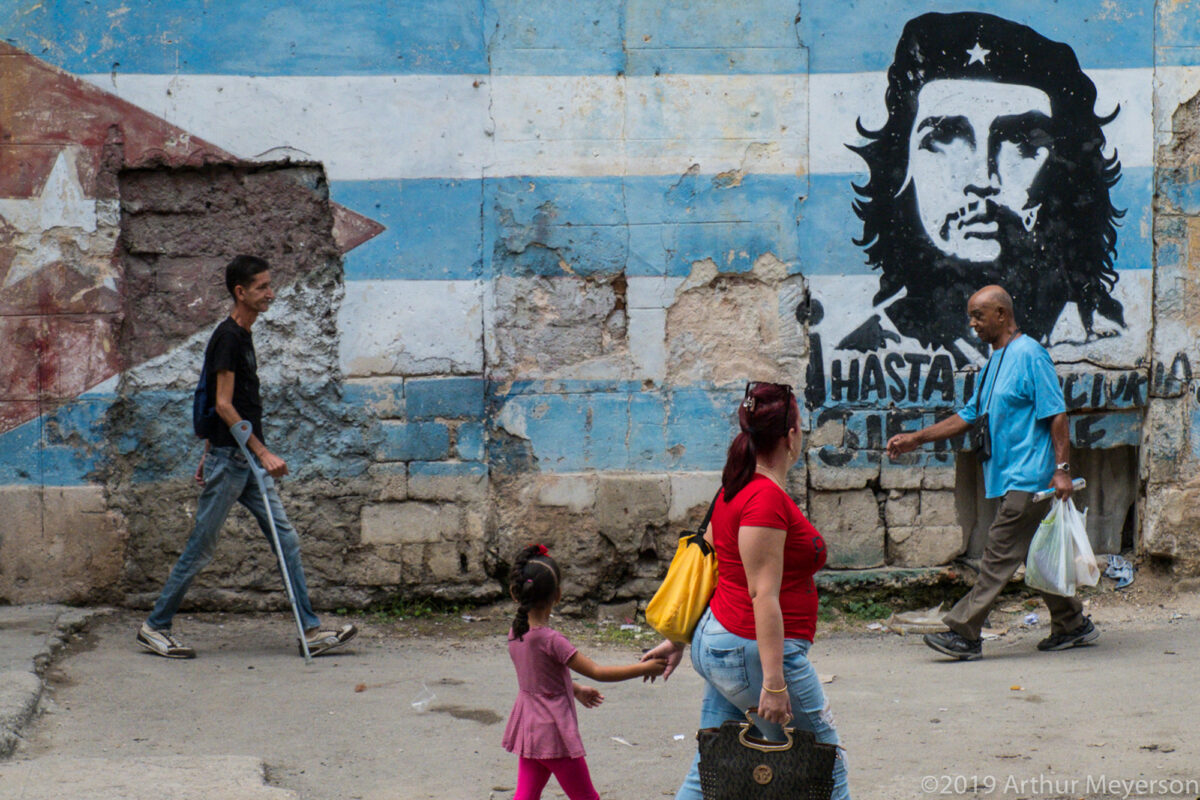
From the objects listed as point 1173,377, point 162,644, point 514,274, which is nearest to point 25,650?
point 162,644

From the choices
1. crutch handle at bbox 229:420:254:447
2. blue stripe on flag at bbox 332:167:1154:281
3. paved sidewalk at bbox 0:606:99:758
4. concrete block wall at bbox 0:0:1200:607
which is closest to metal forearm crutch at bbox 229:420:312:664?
crutch handle at bbox 229:420:254:447

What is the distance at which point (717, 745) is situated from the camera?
9.33 feet

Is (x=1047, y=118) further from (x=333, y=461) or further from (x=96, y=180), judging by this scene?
(x=96, y=180)

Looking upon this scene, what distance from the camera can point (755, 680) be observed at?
291 centimetres

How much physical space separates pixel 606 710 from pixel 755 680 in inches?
77.1

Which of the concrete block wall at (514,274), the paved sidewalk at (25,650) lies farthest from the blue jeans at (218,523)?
the concrete block wall at (514,274)

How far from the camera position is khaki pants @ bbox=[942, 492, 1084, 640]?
16.9 ft

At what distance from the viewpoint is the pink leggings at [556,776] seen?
124 inches

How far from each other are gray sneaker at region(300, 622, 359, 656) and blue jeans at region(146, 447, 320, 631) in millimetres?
162

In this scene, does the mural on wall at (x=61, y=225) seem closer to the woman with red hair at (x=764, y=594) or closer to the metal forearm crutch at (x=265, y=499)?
the metal forearm crutch at (x=265, y=499)

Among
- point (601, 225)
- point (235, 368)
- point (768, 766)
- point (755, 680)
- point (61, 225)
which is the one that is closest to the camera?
point (768, 766)

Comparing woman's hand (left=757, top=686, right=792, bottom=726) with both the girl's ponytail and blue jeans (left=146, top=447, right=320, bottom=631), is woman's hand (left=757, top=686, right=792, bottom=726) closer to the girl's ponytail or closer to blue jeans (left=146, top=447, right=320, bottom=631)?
the girl's ponytail

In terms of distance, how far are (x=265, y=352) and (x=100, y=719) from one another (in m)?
2.16

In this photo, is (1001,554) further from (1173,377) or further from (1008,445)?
(1173,377)
